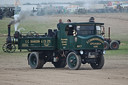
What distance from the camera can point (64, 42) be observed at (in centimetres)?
2516

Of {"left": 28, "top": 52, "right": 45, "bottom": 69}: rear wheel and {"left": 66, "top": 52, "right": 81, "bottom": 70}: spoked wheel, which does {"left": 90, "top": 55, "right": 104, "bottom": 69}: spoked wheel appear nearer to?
{"left": 66, "top": 52, "right": 81, "bottom": 70}: spoked wheel

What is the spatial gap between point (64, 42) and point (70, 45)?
0.48 meters

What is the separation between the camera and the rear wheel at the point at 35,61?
2634cm

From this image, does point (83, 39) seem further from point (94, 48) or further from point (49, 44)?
point (49, 44)

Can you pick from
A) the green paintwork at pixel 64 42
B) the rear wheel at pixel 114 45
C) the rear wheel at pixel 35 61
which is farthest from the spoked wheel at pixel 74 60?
the rear wheel at pixel 114 45

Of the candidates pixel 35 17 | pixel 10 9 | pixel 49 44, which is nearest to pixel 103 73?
pixel 49 44

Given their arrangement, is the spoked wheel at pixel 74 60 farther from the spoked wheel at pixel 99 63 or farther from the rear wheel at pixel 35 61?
the rear wheel at pixel 35 61

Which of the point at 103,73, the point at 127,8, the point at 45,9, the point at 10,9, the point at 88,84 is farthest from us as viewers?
the point at 127,8

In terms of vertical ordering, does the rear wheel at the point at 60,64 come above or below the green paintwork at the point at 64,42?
below

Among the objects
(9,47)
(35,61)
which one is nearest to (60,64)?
(35,61)

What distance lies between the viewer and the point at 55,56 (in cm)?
2616

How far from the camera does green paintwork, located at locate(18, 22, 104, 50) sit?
2428 cm

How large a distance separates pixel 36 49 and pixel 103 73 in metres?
5.46

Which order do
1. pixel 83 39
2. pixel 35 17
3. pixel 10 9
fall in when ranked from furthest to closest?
1. pixel 10 9
2. pixel 35 17
3. pixel 83 39
